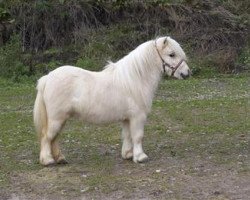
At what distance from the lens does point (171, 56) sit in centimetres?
823

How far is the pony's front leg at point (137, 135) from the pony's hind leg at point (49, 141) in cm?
100

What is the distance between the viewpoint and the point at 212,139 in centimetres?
955

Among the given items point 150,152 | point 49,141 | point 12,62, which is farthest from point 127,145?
point 12,62

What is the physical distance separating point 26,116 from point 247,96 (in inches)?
204

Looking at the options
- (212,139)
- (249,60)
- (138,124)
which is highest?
(138,124)

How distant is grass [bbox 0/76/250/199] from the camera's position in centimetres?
707

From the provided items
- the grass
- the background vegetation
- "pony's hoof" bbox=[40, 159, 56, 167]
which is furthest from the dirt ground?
the background vegetation

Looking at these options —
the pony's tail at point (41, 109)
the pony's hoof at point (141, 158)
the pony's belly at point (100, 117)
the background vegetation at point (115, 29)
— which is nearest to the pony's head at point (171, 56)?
the pony's belly at point (100, 117)

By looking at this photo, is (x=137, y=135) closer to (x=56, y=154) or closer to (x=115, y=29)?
(x=56, y=154)

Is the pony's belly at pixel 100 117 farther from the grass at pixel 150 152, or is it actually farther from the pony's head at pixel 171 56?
the pony's head at pixel 171 56

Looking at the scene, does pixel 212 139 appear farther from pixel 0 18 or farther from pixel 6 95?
pixel 0 18

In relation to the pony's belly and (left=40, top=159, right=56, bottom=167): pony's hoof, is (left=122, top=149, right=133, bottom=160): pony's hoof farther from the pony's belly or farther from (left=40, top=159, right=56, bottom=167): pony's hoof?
(left=40, top=159, right=56, bottom=167): pony's hoof

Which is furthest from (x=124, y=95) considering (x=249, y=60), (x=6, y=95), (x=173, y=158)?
(x=249, y=60)

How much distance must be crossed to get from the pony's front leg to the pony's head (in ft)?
2.56
